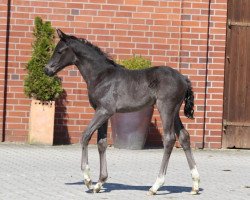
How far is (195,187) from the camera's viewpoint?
11438mm

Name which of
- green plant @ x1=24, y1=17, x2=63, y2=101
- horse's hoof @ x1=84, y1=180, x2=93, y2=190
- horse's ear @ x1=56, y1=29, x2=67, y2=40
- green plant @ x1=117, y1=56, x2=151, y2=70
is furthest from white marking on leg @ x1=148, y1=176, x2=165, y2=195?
green plant @ x1=24, y1=17, x2=63, y2=101

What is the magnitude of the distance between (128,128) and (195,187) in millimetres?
5310

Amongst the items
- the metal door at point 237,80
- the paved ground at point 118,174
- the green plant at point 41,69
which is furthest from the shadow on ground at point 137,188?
the metal door at point 237,80

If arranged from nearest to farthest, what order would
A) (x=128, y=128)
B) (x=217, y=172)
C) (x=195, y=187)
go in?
1. (x=195, y=187)
2. (x=217, y=172)
3. (x=128, y=128)

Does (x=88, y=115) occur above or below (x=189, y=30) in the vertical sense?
below

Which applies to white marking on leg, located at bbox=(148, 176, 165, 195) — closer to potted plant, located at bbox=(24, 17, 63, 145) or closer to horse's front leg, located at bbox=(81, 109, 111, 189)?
horse's front leg, located at bbox=(81, 109, 111, 189)

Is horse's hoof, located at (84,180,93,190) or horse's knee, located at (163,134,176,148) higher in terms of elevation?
horse's knee, located at (163,134,176,148)

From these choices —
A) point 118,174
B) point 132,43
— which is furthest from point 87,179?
point 132,43

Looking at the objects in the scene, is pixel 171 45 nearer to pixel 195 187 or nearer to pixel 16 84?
pixel 16 84

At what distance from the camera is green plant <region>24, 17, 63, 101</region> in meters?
16.8

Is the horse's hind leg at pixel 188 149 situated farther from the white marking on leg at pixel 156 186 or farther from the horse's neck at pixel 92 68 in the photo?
the horse's neck at pixel 92 68

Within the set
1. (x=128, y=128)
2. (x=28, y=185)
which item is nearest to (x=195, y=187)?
(x=28, y=185)

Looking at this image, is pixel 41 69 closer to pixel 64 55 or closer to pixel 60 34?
pixel 64 55

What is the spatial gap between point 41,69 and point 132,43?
73.3 inches
